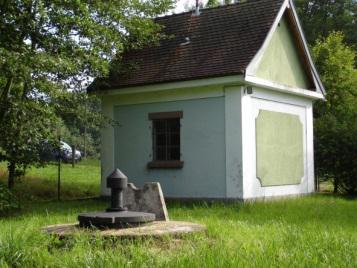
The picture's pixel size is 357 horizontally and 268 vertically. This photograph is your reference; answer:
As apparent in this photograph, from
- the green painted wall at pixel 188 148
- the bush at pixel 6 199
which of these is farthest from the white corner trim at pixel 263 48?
the bush at pixel 6 199

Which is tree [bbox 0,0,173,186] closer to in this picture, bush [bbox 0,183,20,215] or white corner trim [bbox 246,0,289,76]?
bush [bbox 0,183,20,215]

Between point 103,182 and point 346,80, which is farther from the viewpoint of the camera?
point 346,80

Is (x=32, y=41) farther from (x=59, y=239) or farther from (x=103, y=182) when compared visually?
(x=59, y=239)

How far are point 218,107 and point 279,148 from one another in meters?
2.66

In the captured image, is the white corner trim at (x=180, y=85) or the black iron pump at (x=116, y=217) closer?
the black iron pump at (x=116, y=217)

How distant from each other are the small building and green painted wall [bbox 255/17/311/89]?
0.10ft

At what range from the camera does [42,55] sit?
41.8 feet

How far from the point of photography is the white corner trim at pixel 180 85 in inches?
582

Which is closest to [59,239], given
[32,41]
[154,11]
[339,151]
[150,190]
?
[150,190]

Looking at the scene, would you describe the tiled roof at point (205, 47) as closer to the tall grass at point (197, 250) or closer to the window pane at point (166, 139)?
the window pane at point (166, 139)

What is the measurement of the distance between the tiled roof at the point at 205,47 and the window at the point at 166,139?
112cm

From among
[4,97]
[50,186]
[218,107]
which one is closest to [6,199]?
[4,97]

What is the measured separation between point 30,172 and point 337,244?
17.7 metres

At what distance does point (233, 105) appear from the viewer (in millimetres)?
15219
